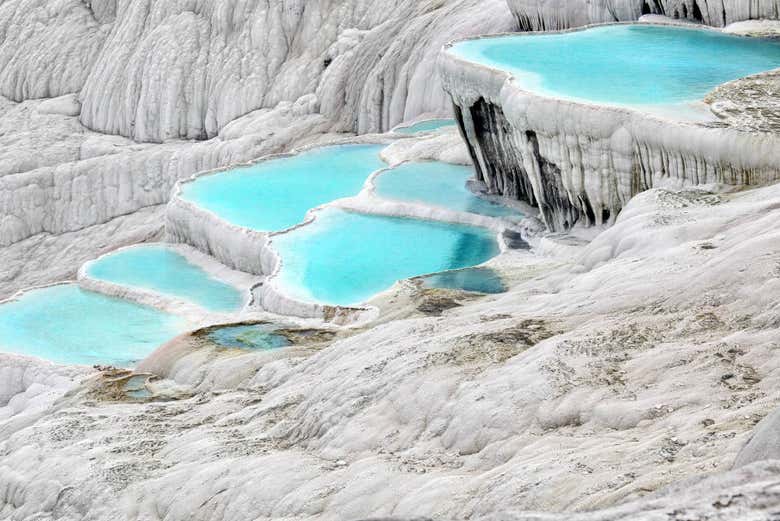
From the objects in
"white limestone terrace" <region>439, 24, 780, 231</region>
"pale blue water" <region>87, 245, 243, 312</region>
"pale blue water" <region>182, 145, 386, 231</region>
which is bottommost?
"pale blue water" <region>87, 245, 243, 312</region>

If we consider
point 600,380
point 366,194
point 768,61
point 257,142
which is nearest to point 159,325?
point 366,194

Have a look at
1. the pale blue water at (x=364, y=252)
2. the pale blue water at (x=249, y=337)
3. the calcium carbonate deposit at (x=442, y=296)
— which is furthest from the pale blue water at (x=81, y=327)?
the pale blue water at (x=249, y=337)

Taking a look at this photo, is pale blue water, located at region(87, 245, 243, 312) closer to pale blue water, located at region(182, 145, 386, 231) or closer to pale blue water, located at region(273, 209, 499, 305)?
pale blue water, located at region(182, 145, 386, 231)

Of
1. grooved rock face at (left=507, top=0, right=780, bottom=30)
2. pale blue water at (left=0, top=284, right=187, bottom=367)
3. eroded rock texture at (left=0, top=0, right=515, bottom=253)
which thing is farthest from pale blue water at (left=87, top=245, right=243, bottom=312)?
grooved rock face at (left=507, top=0, right=780, bottom=30)

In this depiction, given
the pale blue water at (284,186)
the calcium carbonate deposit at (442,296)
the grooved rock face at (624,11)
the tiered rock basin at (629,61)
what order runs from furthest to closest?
the pale blue water at (284,186), the grooved rock face at (624,11), the tiered rock basin at (629,61), the calcium carbonate deposit at (442,296)

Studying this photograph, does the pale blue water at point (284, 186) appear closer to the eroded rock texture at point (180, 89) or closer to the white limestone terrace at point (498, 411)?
the eroded rock texture at point (180, 89)

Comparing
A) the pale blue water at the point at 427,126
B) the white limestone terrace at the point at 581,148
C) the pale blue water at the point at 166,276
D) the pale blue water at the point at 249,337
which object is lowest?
the pale blue water at the point at 166,276
